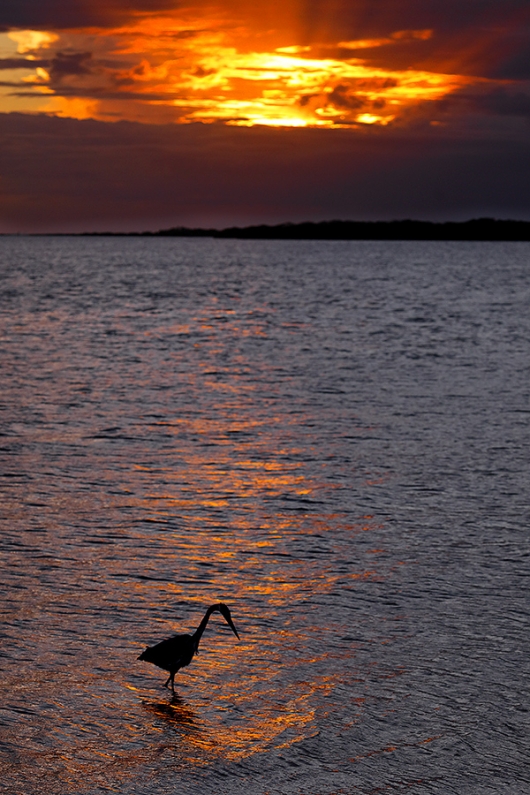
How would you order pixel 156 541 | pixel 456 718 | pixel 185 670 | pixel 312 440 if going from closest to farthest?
pixel 456 718 → pixel 185 670 → pixel 156 541 → pixel 312 440

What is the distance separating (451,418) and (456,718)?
51.9 ft

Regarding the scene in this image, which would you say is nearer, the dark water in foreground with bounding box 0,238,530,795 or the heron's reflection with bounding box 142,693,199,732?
the dark water in foreground with bounding box 0,238,530,795

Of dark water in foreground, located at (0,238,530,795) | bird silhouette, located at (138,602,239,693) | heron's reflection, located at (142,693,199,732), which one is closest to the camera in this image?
dark water in foreground, located at (0,238,530,795)

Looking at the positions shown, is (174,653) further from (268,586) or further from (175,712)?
(268,586)

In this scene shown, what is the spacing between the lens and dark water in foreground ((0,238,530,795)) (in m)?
7.50

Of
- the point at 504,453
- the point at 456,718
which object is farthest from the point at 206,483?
the point at 456,718

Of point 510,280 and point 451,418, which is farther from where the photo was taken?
point 510,280

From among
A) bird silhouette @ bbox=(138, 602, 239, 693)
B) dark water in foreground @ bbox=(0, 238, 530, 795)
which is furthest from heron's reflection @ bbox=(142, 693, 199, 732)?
bird silhouette @ bbox=(138, 602, 239, 693)

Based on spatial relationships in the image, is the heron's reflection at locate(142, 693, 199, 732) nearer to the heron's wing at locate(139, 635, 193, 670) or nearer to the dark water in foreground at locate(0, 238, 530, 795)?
the dark water in foreground at locate(0, 238, 530, 795)

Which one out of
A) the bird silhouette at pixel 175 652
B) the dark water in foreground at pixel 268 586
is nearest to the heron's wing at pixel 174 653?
the bird silhouette at pixel 175 652

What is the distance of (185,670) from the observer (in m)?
9.02

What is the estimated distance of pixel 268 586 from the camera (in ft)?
37.4

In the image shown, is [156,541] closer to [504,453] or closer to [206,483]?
[206,483]

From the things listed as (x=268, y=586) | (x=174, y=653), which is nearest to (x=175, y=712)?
(x=174, y=653)
